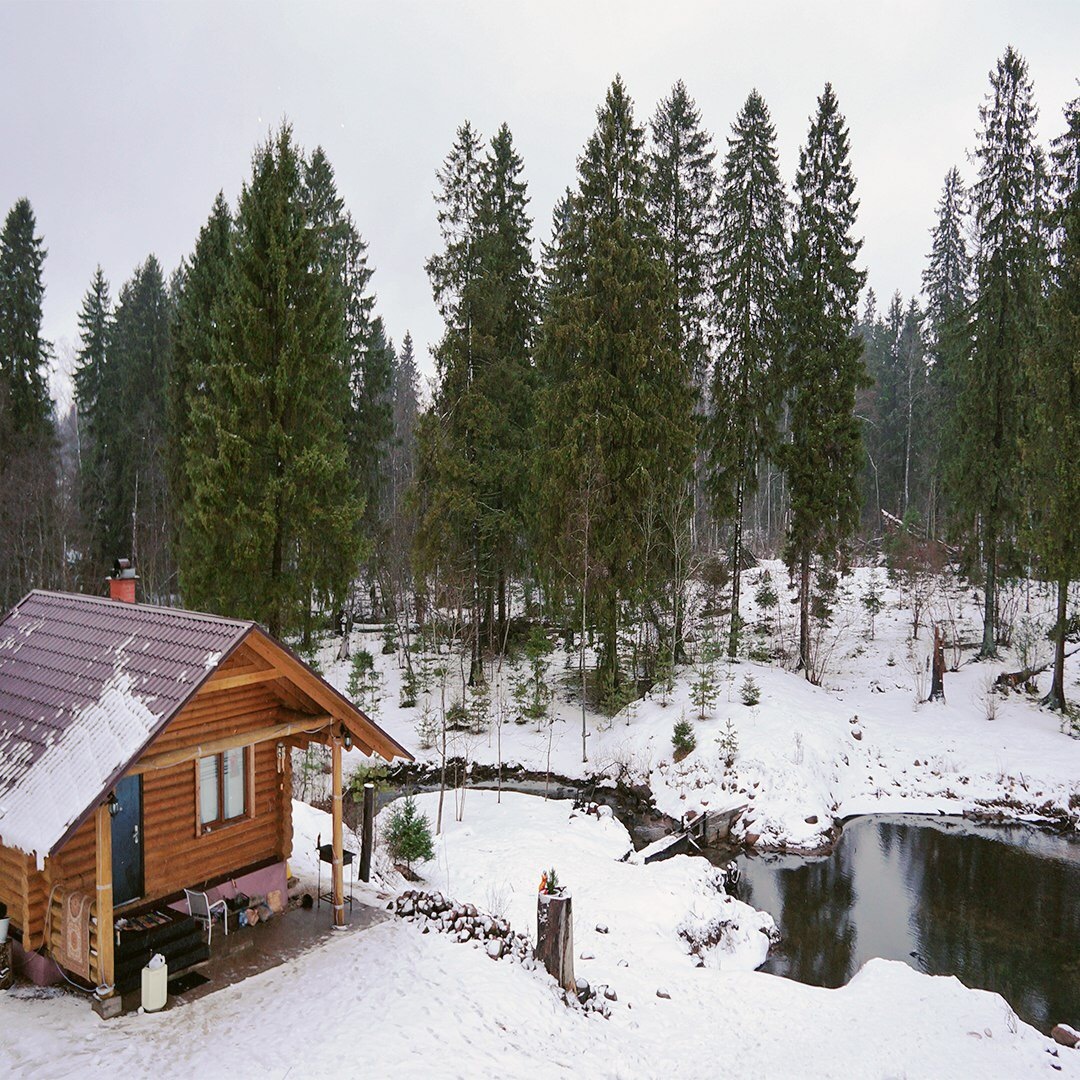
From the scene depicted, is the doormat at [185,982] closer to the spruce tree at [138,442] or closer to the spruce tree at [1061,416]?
the spruce tree at [1061,416]

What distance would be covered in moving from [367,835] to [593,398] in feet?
45.6

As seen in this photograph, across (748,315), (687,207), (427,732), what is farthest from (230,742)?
(687,207)

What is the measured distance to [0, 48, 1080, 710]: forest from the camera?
59.7ft

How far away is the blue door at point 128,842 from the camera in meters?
9.08

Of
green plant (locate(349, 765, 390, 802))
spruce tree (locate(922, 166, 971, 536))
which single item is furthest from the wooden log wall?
spruce tree (locate(922, 166, 971, 536))

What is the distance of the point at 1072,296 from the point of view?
20312 mm

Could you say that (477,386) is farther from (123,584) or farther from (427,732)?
(123,584)

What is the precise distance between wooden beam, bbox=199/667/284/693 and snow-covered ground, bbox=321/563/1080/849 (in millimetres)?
11379

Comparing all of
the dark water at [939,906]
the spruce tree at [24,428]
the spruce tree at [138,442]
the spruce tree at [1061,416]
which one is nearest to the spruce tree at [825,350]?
the spruce tree at [1061,416]

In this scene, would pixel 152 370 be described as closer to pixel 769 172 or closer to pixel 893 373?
pixel 769 172

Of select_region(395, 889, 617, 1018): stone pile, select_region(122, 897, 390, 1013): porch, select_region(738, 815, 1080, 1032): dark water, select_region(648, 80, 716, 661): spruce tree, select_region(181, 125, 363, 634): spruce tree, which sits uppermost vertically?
select_region(648, 80, 716, 661): spruce tree

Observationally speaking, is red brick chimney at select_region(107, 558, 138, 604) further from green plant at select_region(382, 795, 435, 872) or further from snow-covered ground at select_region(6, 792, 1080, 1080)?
green plant at select_region(382, 795, 435, 872)

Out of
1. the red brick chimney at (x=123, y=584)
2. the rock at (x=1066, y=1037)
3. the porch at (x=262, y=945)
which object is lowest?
the rock at (x=1066, y=1037)

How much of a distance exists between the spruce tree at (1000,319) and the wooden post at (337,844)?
2199 centimetres
